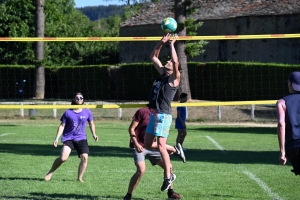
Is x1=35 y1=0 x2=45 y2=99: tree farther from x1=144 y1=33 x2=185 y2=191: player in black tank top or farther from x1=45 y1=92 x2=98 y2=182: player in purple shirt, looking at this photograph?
x1=144 y1=33 x2=185 y2=191: player in black tank top

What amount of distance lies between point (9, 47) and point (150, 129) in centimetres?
4285

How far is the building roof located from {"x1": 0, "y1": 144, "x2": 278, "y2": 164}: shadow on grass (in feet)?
74.9

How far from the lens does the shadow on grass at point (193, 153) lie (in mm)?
16734

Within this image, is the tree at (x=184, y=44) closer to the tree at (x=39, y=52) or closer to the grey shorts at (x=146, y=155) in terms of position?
the tree at (x=39, y=52)

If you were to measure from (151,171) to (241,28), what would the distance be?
32536 millimetres

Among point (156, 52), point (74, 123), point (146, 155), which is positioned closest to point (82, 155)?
point (74, 123)

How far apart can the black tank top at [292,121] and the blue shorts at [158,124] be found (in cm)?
195

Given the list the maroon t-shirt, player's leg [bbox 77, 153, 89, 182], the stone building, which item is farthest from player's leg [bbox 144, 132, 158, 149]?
the stone building

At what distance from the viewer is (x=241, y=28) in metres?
45.7

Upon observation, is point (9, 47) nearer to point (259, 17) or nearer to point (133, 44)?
point (133, 44)

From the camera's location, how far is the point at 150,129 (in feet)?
32.2

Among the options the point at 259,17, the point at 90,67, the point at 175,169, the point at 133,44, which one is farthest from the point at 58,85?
the point at 175,169

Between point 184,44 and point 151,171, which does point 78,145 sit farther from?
point 184,44

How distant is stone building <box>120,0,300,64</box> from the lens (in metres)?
42.8
